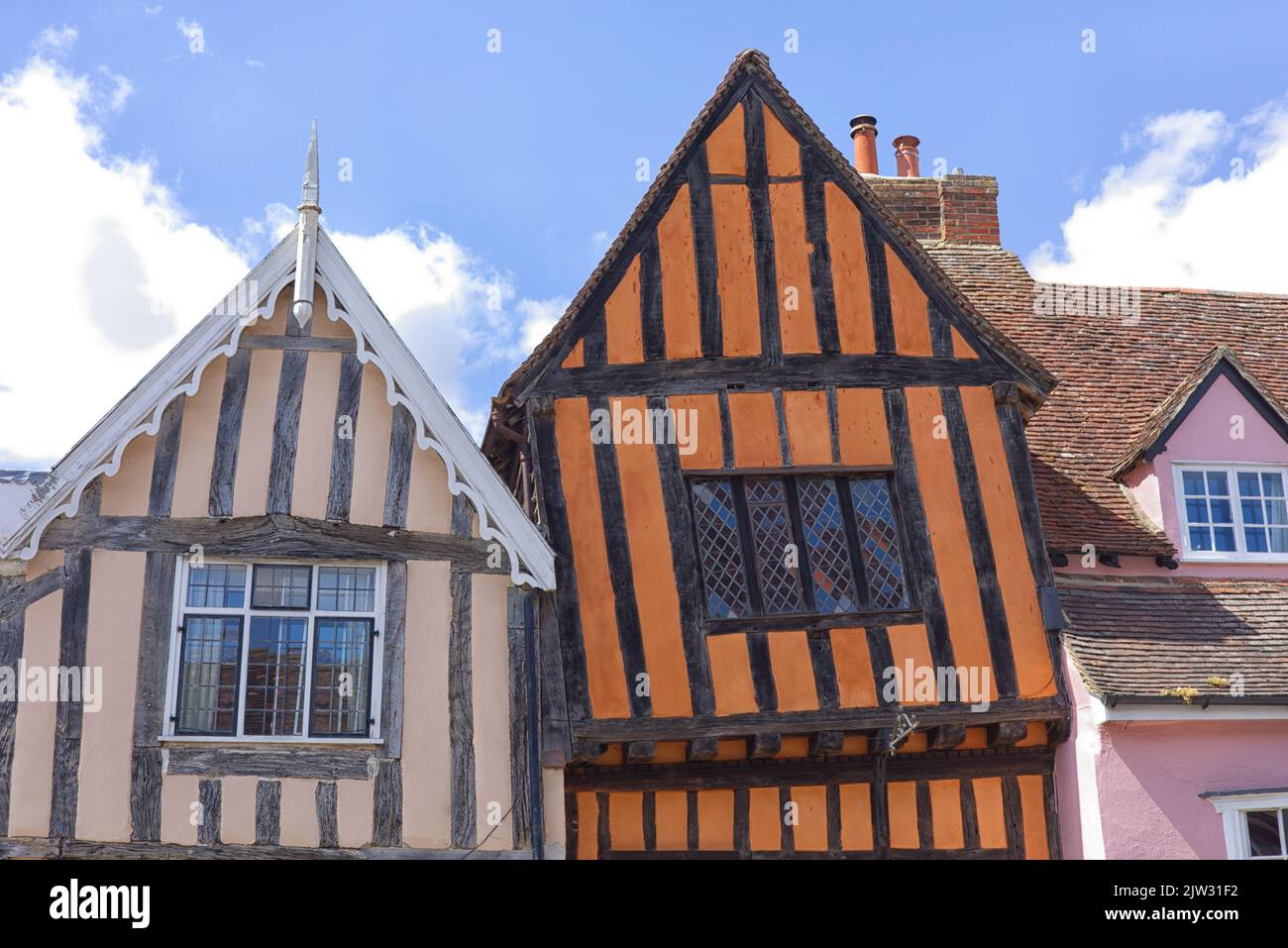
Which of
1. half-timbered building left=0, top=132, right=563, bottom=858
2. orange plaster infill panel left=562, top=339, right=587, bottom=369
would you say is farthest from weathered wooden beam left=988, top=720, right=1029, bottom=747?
orange plaster infill panel left=562, top=339, right=587, bottom=369

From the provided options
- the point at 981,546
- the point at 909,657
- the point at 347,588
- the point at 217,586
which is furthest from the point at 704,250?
the point at 217,586

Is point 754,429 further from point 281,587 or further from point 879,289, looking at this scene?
point 281,587

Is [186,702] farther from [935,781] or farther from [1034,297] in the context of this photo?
[1034,297]

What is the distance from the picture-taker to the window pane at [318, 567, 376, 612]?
32.9 feet

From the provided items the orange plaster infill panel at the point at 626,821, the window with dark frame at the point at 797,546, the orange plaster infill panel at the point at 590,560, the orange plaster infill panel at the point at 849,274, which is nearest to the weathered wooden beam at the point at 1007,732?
the window with dark frame at the point at 797,546

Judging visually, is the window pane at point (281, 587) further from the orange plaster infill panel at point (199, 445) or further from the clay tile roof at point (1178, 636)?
the clay tile roof at point (1178, 636)

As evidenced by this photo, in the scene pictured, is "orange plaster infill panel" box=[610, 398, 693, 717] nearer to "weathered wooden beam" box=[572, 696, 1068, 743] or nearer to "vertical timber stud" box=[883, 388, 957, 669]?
"weathered wooden beam" box=[572, 696, 1068, 743]

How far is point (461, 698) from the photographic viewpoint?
9.91m

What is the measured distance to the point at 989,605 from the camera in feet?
37.0

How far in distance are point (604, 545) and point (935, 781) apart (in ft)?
10.8

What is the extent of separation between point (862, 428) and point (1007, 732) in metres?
2.77

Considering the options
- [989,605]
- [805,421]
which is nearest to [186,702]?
[805,421]

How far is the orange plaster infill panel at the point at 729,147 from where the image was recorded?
1230 centimetres

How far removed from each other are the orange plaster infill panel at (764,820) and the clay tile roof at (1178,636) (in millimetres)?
2637
